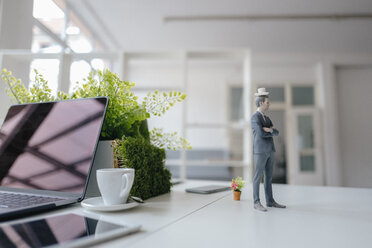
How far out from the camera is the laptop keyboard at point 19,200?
1.57 ft

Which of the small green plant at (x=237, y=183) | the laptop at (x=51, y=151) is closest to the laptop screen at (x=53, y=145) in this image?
the laptop at (x=51, y=151)

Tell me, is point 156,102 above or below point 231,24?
below

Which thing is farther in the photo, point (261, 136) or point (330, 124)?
point (330, 124)

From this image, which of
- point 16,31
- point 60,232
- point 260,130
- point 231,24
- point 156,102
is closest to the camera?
point 60,232

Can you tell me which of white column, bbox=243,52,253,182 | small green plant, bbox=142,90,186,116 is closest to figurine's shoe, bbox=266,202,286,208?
small green plant, bbox=142,90,186,116

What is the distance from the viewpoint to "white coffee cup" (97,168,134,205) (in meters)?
0.48

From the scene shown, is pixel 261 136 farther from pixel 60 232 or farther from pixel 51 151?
pixel 51 151

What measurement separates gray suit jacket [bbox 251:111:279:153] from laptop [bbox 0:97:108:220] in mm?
359

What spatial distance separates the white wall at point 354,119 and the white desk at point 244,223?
4.42 m

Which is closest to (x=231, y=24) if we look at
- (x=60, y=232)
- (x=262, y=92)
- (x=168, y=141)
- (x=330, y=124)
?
(x=330, y=124)

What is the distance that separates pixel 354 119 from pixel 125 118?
4904 mm

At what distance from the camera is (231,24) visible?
11.4 feet

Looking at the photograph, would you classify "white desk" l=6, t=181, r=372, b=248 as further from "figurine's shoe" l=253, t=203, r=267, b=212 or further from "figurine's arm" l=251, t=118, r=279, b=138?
"figurine's arm" l=251, t=118, r=279, b=138

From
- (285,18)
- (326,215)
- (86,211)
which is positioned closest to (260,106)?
(326,215)
